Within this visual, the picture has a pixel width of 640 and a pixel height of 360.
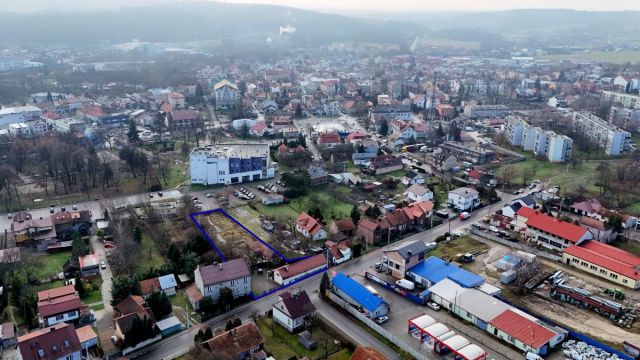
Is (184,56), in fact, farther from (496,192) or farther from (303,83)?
(496,192)

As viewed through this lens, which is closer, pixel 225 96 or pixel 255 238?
pixel 255 238

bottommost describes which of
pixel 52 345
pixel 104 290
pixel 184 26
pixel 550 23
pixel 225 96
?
pixel 104 290

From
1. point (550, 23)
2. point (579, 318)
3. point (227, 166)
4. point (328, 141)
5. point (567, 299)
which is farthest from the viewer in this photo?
point (550, 23)

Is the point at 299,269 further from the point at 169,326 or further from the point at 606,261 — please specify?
the point at 606,261

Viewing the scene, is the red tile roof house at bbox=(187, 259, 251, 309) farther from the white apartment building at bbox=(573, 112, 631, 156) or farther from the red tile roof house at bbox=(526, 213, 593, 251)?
the white apartment building at bbox=(573, 112, 631, 156)

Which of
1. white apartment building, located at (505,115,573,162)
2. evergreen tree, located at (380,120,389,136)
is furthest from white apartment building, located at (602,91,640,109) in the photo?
evergreen tree, located at (380,120,389,136)

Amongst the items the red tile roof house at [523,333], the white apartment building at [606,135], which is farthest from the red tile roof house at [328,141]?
the red tile roof house at [523,333]

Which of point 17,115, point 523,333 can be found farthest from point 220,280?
point 17,115
